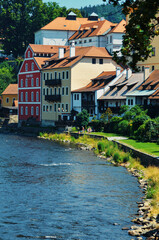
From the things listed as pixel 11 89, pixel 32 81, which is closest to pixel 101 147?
pixel 32 81

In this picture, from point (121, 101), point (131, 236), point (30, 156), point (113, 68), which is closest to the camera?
point (131, 236)

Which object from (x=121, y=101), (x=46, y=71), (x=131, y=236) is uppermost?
(x=46, y=71)

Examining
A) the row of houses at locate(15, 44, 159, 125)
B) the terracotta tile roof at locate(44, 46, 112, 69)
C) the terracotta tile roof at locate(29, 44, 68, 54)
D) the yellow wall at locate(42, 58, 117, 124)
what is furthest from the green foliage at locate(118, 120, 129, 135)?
the terracotta tile roof at locate(29, 44, 68, 54)

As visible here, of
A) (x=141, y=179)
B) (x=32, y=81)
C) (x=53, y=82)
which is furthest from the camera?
(x=32, y=81)

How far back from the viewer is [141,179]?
38.0 m

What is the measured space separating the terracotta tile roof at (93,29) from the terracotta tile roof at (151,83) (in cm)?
5166

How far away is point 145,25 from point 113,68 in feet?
236

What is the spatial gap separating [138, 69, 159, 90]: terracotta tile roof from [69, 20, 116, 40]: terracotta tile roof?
51664 millimetres

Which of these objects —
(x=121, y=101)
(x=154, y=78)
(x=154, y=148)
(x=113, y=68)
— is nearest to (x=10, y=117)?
(x=113, y=68)

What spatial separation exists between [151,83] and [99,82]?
52.3 feet

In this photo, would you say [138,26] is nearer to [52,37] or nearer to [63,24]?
[52,37]

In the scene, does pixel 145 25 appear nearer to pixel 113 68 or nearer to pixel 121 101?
pixel 121 101

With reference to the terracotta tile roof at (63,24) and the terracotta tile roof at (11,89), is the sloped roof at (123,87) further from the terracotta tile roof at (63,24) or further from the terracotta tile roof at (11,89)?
the terracotta tile roof at (63,24)

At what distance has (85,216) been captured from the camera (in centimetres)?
2741
